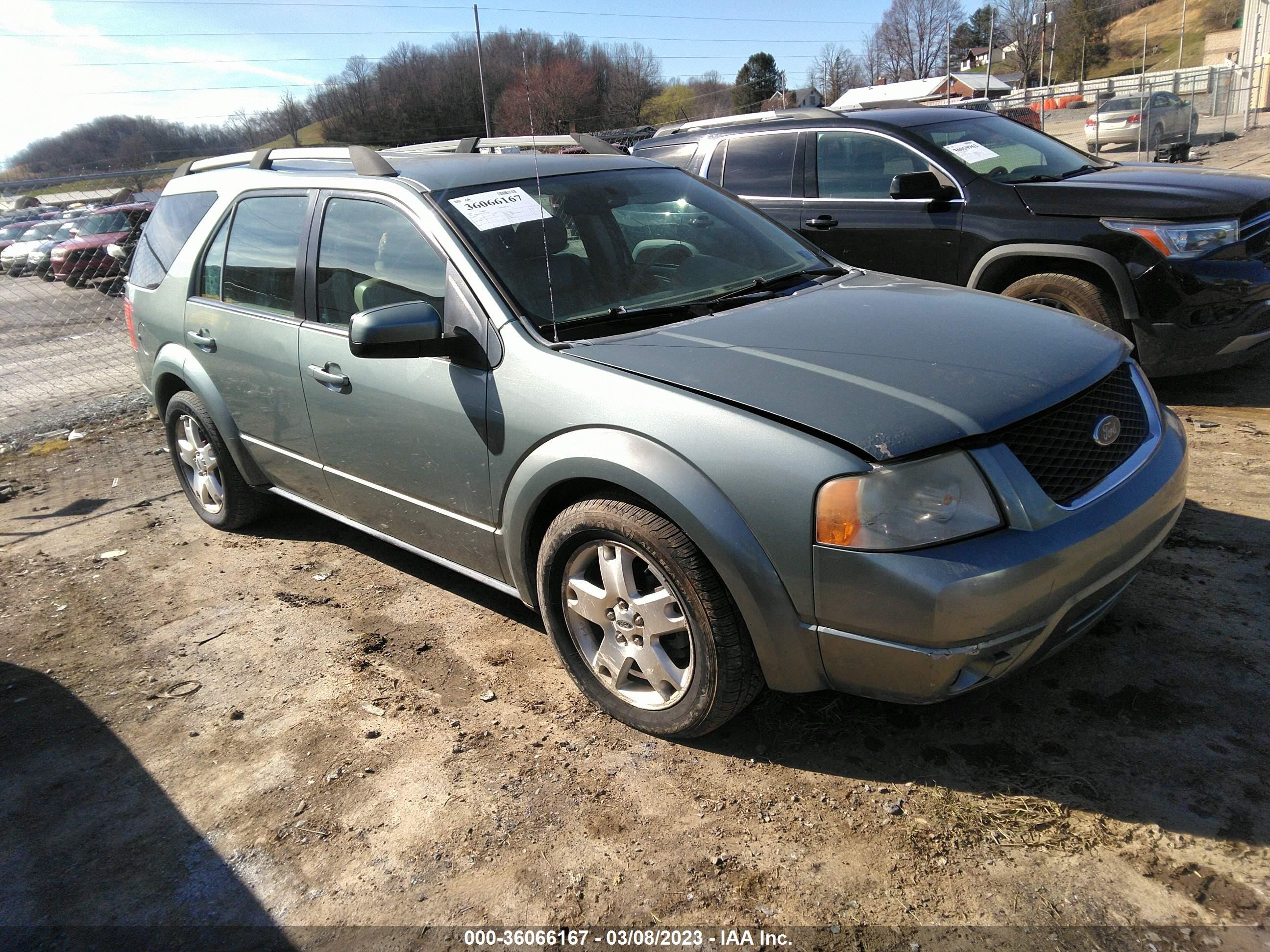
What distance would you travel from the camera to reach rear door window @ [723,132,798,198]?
6551 millimetres

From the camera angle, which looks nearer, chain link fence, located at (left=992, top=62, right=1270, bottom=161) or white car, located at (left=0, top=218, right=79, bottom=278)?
white car, located at (left=0, top=218, right=79, bottom=278)

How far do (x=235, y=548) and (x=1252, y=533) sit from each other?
15.8 ft

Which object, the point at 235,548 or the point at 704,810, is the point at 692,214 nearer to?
the point at 704,810

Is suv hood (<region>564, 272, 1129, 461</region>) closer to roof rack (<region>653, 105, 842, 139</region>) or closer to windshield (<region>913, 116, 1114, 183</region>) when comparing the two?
windshield (<region>913, 116, 1114, 183</region>)

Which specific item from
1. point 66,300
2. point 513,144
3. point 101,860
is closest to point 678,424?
point 101,860

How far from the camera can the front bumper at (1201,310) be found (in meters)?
5.03

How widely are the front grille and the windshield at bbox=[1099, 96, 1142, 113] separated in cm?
2705

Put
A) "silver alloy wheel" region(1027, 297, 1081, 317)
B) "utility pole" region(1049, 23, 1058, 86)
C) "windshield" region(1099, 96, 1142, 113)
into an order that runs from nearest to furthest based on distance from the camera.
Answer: "silver alloy wheel" region(1027, 297, 1081, 317), "windshield" region(1099, 96, 1142, 113), "utility pole" region(1049, 23, 1058, 86)

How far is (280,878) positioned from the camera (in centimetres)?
251

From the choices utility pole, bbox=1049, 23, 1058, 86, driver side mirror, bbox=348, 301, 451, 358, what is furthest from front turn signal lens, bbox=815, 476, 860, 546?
utility pole, bbox=1049, 23, 1058, 86

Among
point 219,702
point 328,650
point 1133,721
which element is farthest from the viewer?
point 328,650

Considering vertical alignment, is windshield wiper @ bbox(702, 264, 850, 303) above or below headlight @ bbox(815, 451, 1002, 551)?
above

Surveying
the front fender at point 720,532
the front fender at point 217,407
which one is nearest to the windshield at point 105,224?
the front fender at point 217,407

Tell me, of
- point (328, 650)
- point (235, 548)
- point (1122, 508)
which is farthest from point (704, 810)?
point (235, 548)
